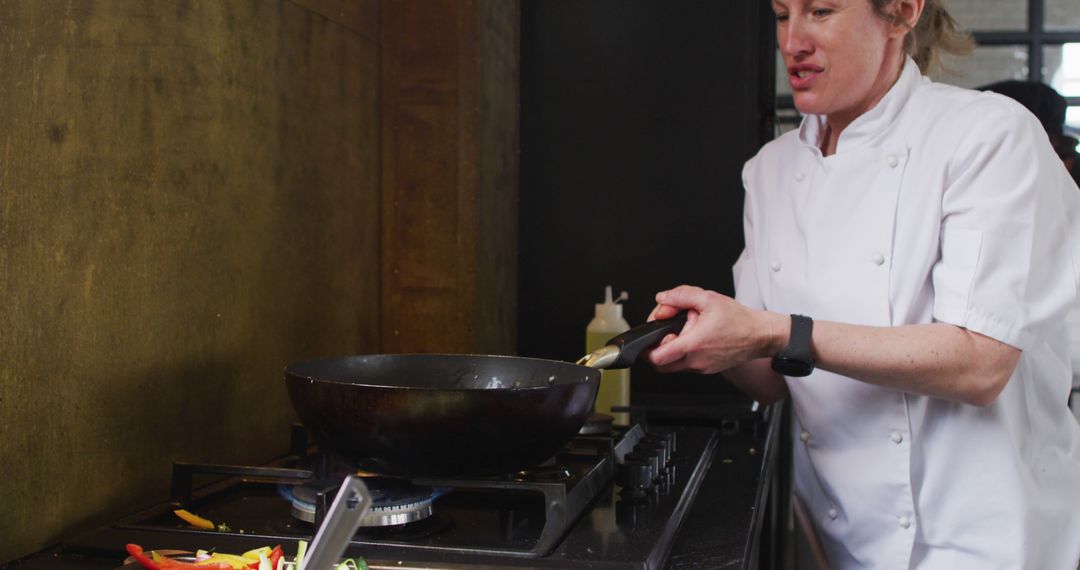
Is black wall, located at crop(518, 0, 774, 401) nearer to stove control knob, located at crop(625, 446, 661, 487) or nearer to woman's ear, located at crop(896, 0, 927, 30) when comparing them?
woman's ear, located at crop(896, 0, 927, 30)

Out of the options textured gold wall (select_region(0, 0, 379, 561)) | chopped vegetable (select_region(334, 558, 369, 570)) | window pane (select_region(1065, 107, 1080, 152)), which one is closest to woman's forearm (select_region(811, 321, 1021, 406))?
chopped vegetable (select_region(334, 558, 369, 570))

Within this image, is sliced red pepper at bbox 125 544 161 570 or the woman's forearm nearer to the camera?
sliced red pepper at bbox 125 544 161 570

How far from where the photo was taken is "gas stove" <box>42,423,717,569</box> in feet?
3.33

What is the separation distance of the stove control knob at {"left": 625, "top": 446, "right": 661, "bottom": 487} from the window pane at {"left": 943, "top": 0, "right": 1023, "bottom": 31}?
3.89 m

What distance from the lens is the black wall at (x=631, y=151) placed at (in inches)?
91.9

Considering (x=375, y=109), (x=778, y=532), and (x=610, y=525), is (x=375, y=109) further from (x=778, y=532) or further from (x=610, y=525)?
(x=778, y=532)

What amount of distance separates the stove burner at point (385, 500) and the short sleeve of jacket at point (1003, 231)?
0.72 meters

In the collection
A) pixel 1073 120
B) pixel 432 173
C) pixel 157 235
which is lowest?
pixel 157 235

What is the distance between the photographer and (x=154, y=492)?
1.30 metres

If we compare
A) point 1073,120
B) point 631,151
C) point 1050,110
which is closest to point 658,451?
point 631,151

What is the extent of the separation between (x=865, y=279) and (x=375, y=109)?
0.98 metres

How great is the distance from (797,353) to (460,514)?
0.48 metres

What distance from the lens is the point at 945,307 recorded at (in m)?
1.34

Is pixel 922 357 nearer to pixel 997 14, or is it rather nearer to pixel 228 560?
pixel 228 560
